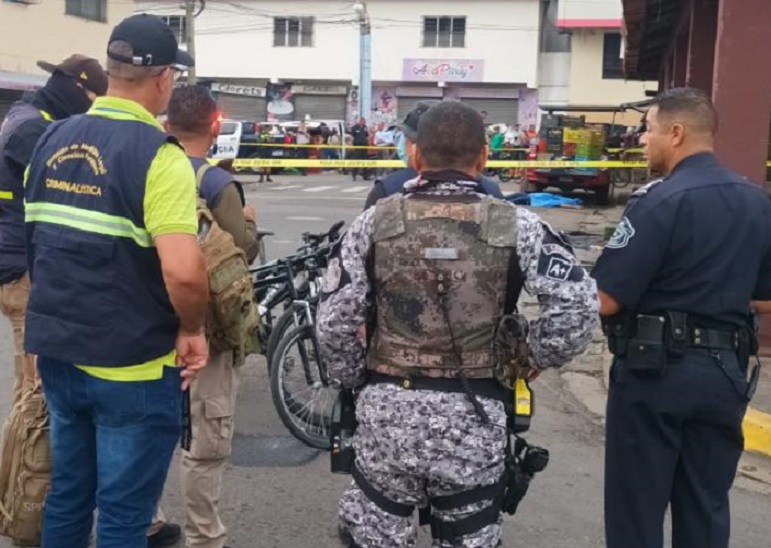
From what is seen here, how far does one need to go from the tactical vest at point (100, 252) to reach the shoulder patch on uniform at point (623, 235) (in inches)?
58.4

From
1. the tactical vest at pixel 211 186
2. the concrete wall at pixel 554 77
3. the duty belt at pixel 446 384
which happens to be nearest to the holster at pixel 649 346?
the duty belt at pixel 446 384

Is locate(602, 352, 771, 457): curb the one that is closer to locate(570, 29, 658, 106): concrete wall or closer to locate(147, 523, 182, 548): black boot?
locate(147, 523, 182, 548): black boot

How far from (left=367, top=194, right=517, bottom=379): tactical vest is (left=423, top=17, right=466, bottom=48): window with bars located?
43.1 meters

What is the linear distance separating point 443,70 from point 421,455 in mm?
43117

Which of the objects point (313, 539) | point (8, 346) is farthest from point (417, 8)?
point (313, 539)

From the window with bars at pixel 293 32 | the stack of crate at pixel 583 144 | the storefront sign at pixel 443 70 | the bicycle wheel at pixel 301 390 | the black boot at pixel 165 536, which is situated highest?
the window with bars at pixel 293 32

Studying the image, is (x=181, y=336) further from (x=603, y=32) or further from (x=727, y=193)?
(x=603, y=32)

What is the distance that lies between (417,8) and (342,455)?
144 ft

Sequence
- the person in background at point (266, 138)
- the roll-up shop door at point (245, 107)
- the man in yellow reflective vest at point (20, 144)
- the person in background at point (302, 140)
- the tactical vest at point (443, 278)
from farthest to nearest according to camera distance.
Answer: the roll-up shop door at point (245, 107)
the person in background at point (302, 140)
the person in background at point (266, 138)
the man in yellow reflective vest at point (20, 144)
the tactical vest at point (443, 278)

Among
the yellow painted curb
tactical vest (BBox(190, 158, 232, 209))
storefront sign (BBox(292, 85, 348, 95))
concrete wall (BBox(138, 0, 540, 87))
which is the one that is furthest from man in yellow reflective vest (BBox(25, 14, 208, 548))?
storefront sign (BBox(292, 85, 348, 95))

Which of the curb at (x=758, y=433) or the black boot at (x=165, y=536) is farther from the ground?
the curb at (x=758, y=433)

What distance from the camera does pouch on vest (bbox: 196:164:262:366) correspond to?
3.32 m

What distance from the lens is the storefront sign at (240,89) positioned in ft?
148

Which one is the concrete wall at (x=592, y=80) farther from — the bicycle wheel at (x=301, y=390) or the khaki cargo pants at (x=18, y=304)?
the khaki cargo pants at (x=18, y=304)
